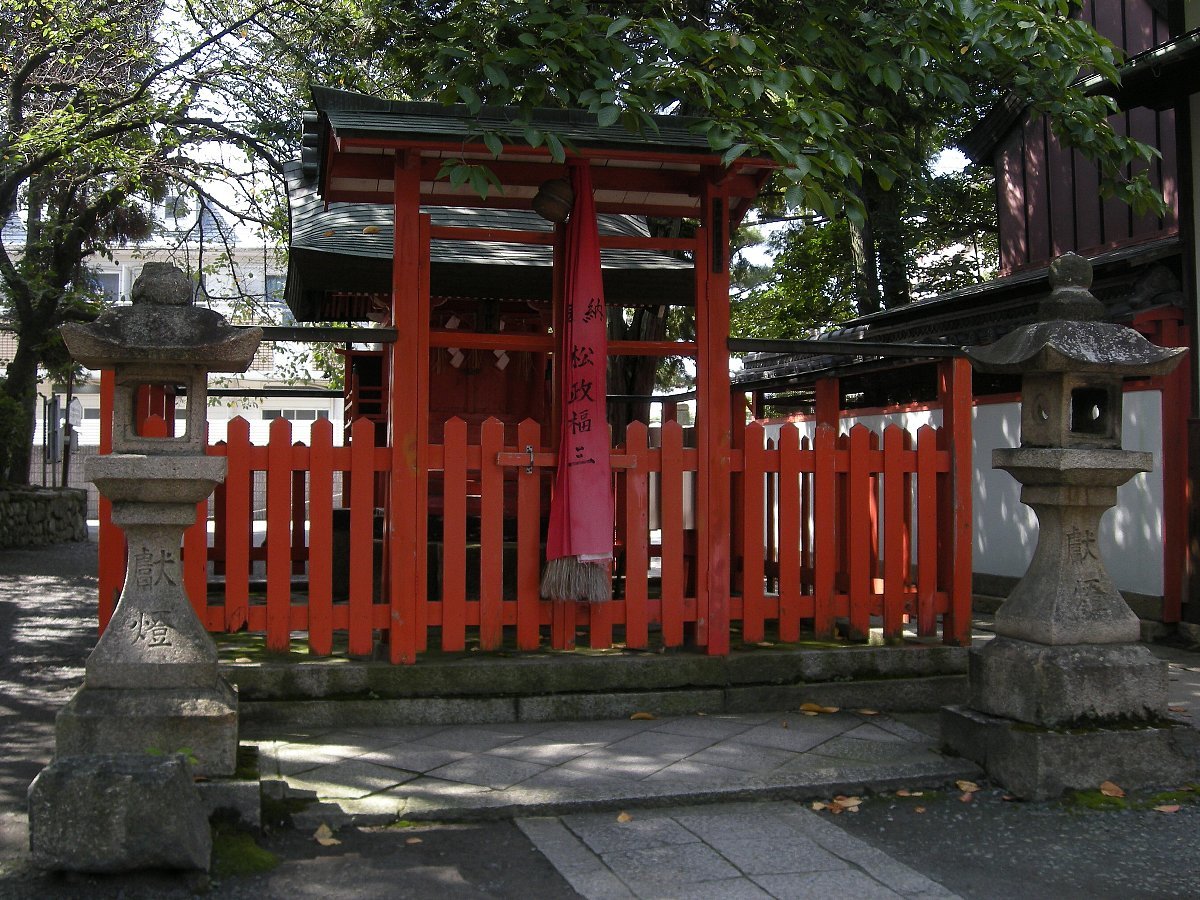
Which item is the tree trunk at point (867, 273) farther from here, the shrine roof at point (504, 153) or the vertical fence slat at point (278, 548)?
the vertical fence slat at point (278, 548)

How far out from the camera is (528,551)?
5930 mm

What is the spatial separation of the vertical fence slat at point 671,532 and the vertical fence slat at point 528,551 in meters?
0.73

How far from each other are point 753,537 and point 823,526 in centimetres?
45

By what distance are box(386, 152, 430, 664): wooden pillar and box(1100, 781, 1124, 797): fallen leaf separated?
343cm

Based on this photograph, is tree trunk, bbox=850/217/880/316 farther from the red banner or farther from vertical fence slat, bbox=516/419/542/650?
vertical fence slat, bbox=516/419/542/650

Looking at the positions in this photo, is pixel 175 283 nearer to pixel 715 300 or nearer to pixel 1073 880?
pixel 715 300

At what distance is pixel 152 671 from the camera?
13.6 feet

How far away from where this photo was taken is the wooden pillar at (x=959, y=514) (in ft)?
21.3

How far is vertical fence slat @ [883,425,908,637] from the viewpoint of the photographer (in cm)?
640

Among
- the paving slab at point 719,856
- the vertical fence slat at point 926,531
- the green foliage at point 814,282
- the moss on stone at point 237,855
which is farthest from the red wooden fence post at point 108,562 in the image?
the green foliage at point 814,282

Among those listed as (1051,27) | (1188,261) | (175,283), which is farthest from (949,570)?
(175,283)

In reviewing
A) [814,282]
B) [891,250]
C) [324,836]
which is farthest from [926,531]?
[814,282]

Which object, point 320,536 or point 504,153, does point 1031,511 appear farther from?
point 320,536

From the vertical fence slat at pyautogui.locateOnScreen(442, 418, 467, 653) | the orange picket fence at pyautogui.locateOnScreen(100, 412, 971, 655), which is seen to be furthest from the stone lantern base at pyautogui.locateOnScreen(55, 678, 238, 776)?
the vertical fence slat at pyautogui.locateOnScreen(442, 418, 467, 653)
